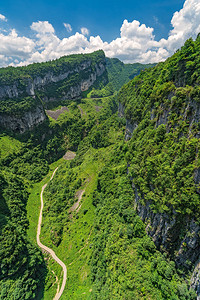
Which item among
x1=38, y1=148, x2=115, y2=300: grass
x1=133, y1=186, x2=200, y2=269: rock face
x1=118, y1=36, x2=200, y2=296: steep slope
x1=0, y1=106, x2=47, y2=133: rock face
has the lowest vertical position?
x1=38, y1=148, x2=115, y2=300: grass

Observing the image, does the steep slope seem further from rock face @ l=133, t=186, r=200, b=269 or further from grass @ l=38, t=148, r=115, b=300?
grass @ l=38, t=148, r=115, b=300

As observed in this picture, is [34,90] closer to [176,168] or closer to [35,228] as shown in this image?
[35,228]

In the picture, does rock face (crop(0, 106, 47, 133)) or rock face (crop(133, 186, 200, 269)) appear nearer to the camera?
rock face (crop(133, 186, 200, 269))

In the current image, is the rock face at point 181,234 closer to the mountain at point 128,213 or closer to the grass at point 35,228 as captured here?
the mountain at point 128,213

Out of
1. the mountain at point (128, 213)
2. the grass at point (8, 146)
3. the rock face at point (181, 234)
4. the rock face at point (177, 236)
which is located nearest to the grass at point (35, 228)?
the mountain at point (128, 213)

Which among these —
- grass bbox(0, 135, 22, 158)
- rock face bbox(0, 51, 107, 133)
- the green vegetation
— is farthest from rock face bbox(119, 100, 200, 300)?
rock face bbox(0, 51, 107, 133)

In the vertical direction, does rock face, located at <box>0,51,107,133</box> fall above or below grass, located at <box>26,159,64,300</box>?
above

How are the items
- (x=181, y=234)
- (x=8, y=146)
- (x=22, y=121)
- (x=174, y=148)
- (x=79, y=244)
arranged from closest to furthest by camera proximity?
(x=181, y=234) < (x=174, y=148) < (x=79, y=244) < (x=8, y=146) < (x=22, y=121)

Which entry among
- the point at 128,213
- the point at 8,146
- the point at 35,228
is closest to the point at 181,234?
the point at 128,213
